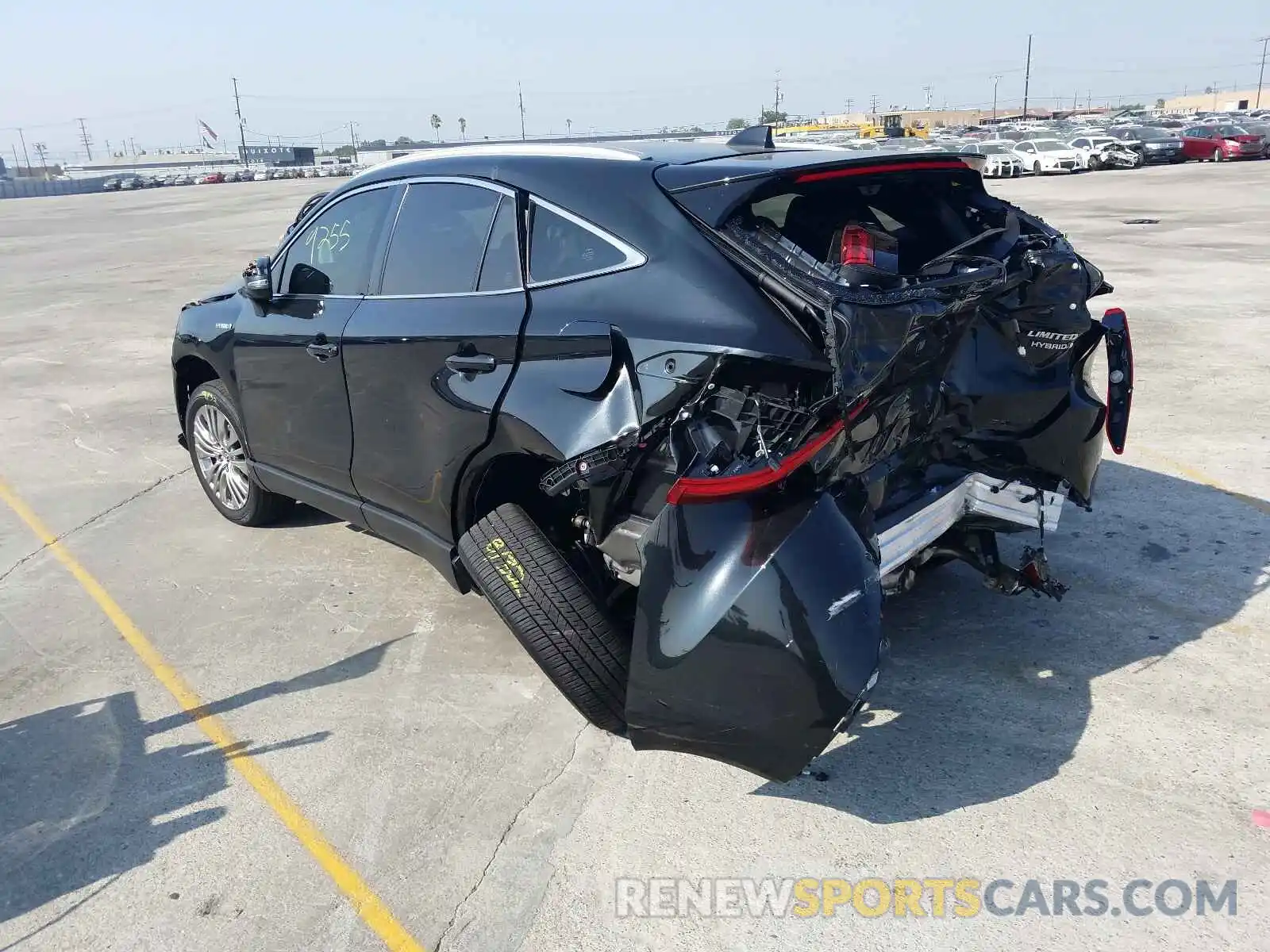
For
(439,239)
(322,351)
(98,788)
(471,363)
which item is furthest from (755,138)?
(98,788)

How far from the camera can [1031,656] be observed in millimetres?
3865

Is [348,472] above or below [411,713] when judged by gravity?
above

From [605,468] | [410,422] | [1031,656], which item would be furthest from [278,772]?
[1031,656]

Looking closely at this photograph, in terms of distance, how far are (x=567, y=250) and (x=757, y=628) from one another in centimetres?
149

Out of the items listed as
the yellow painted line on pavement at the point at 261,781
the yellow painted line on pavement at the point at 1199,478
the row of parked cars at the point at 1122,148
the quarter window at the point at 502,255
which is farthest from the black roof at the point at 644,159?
the row of parked cars at the point at 1122,148

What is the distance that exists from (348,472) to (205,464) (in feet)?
6.06

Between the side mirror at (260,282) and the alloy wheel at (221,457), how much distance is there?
0.86m

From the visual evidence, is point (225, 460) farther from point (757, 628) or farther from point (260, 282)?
point (757, 628)

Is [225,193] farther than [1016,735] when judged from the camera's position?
Yes

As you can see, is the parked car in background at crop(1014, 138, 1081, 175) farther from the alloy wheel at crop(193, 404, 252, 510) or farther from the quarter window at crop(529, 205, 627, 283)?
the quarter window at crop(529, 205, 627, 283)

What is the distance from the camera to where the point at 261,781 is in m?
3.37

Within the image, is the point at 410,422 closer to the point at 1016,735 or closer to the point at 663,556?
the point at 663,556

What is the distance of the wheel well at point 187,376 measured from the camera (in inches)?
221

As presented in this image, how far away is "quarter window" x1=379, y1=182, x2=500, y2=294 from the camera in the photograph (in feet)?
12.1
